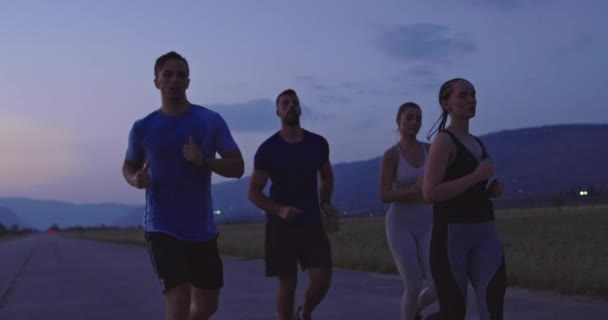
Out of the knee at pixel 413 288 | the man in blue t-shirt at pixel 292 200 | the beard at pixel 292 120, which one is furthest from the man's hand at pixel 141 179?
the knee at pixel 413 288

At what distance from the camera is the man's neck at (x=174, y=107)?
207 inches

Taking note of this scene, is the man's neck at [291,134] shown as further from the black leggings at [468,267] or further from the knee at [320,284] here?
the black leggings at [468,267]

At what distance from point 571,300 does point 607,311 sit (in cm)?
108

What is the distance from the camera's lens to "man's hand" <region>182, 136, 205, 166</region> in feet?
16.1

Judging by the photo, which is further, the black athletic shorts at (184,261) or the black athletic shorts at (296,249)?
the black athletic shorts at (296,249)

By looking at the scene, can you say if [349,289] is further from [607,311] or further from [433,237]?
[433,237]

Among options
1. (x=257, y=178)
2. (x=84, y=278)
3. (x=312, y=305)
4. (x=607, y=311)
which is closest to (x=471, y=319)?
(x=607, y=311)

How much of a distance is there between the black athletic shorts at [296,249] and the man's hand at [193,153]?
6.57ft

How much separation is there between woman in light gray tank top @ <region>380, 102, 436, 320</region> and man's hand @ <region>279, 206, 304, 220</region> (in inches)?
24.4

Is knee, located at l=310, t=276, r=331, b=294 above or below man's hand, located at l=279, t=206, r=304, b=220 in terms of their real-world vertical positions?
below

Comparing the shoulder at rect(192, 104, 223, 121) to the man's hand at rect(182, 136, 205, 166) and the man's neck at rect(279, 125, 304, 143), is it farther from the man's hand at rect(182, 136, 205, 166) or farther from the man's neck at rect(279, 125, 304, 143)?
the man's neck at rect(279, 125, 304, 143)

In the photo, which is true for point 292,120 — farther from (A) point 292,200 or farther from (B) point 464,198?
(B) point 464,198

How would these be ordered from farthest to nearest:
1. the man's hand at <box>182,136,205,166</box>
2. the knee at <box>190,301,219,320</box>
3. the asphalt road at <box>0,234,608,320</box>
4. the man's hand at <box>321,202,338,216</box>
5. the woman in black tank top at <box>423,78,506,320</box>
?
the asphalt road at <box>0,234,608,320</box> → the man's hand at <box>321,202,338,216</box> → the knee at <box>190,301,219,320</box> → the man's hand at <box>182,136,205,166</box> → the woman in black tank top at <box>423,78,506,320</box>

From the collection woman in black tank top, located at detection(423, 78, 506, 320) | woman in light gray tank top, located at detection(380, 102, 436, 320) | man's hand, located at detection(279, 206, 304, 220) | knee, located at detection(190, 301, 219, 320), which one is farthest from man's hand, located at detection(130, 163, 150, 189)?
woman in light gray tank top, located at detection(380, 102, 436, 320)
